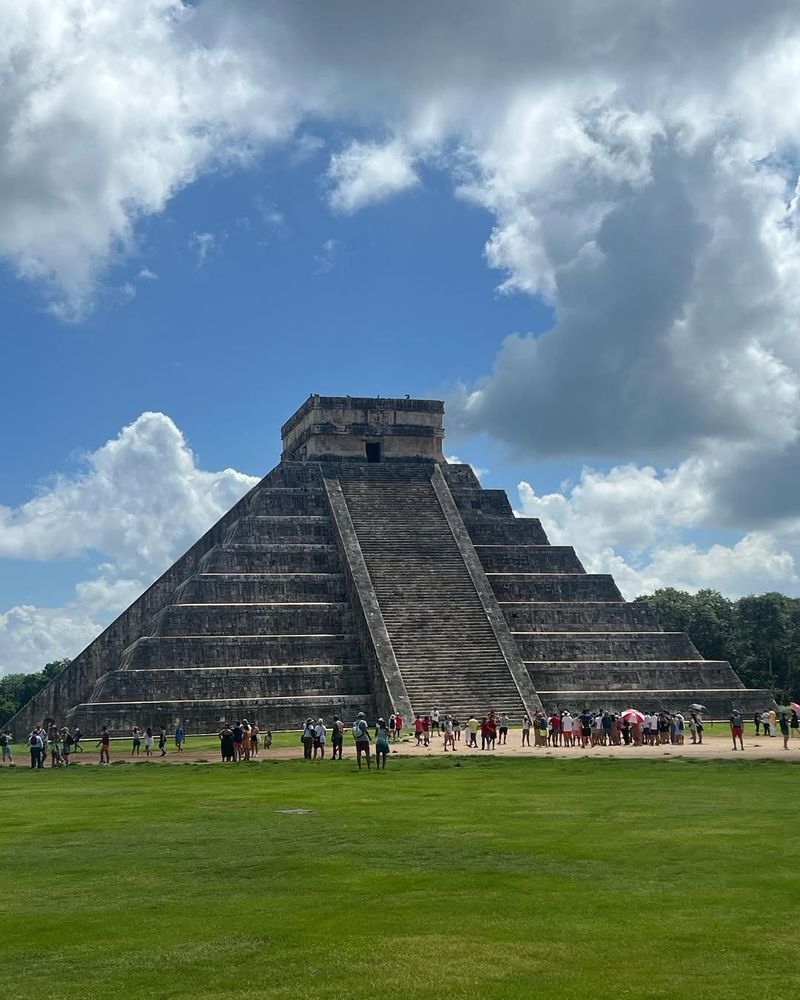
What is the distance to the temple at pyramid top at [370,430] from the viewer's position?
48344 mm

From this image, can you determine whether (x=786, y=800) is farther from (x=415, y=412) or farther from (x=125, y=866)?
(x=415, y=412)

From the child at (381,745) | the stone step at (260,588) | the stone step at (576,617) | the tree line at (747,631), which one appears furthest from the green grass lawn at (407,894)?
the tree line at (747,631)

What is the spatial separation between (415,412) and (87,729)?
21076mm

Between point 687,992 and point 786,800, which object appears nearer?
point 687,992

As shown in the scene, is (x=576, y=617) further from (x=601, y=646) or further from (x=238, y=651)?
(x=238, y=651)

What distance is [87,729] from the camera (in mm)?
33906

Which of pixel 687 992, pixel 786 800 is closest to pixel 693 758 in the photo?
pixel 786 800

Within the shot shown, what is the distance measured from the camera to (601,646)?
4006cm

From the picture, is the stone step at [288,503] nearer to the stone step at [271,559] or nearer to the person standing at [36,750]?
the stone step at [271,559]

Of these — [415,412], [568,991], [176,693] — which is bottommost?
[568,991]

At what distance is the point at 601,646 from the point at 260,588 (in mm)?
12129

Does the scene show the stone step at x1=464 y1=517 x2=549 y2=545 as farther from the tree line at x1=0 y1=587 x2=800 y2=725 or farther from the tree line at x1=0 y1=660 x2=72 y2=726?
the tree line at x1=0 y1=660 x2=72 y2=726

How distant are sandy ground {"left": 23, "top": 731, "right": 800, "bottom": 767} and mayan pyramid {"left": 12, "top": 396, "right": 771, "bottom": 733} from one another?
5.34m

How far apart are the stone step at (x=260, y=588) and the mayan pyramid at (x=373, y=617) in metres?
0.07
